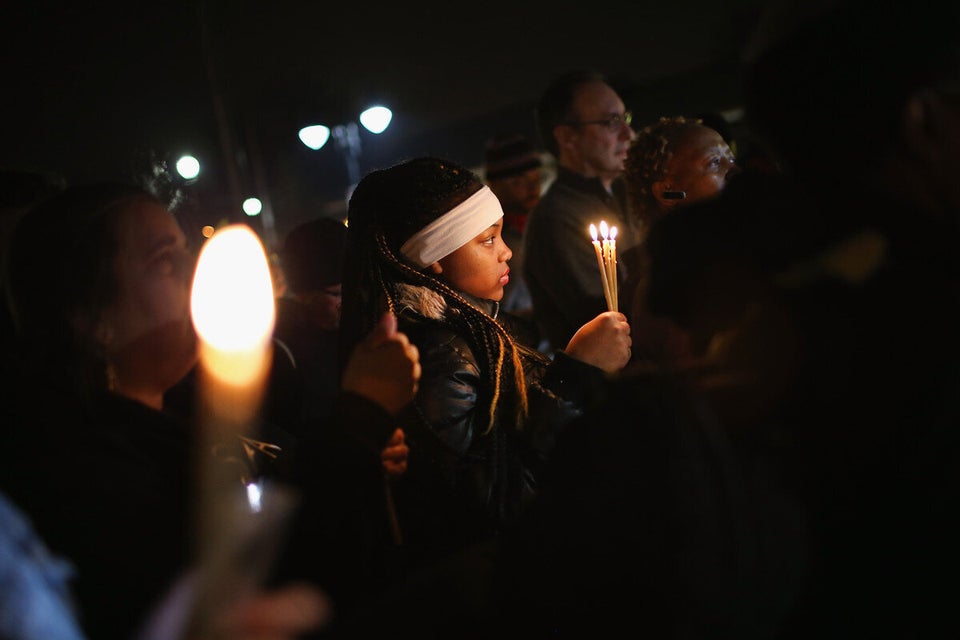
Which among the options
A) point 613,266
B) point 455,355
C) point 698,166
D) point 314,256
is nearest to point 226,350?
point 455,355

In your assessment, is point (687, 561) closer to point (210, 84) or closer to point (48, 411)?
point (48, 411)

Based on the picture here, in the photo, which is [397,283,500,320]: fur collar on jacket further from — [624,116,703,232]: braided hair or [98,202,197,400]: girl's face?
[624,116,703,232]: braided hair

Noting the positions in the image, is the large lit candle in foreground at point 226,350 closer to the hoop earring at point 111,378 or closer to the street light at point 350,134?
the hoop earring at point 111,378

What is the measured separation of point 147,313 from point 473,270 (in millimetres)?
1299

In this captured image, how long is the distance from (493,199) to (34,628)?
7.27 ft

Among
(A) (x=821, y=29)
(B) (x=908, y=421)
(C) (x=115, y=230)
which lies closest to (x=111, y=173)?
(C) (x=115, y=230)

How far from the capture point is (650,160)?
12.7 ft

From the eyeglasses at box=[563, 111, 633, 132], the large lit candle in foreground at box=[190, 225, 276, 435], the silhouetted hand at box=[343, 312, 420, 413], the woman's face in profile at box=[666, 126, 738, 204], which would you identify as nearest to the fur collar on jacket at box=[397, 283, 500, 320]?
the silhouetted hand at box=[343, 312, 420, 413]

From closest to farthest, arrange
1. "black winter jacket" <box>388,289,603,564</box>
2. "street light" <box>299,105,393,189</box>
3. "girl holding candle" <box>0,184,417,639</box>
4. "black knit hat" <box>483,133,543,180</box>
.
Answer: "girl holding candle" <box>0,184,417,639</box>
"black winter jacket" <box>388,289,603,564</box>
"black knit hat" <box>483,133,543,180</box>
"street light" <box>299,105,393,189</box>

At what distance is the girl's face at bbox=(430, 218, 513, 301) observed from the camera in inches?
113

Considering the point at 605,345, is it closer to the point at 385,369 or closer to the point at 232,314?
the point at 385,369

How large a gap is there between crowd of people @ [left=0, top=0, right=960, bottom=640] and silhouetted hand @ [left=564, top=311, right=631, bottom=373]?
0.62 meters

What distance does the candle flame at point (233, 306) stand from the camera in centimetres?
156

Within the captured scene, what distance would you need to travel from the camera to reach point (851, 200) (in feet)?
4.01
